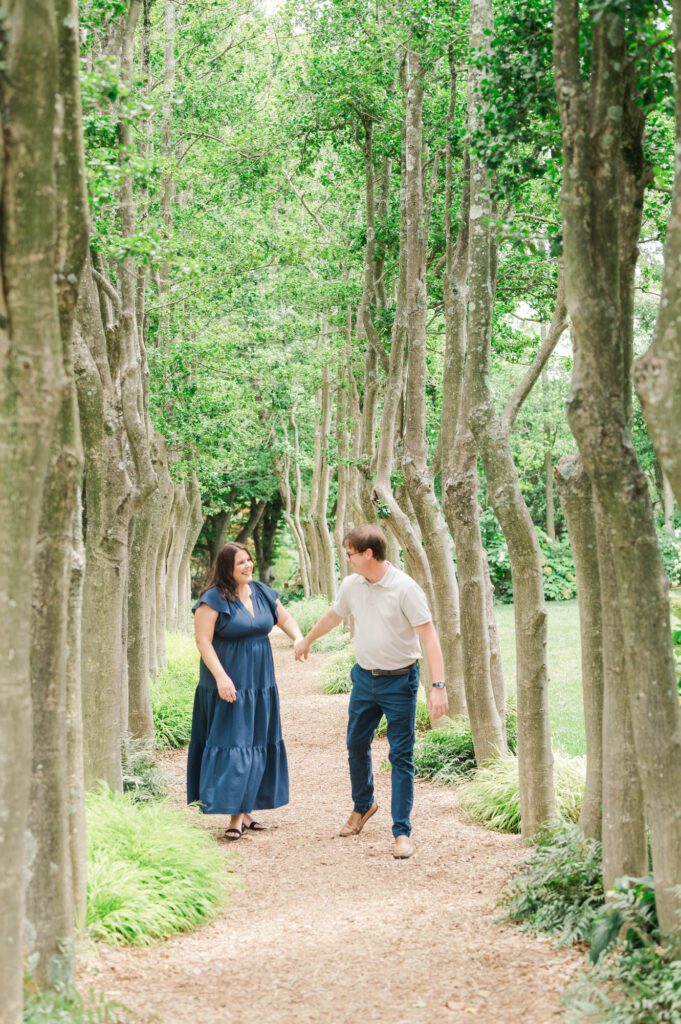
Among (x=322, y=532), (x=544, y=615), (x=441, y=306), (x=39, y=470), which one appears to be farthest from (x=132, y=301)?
(x=322, y=532)

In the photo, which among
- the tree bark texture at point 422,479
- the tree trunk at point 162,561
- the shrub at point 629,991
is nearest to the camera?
the shrub at point 629,991

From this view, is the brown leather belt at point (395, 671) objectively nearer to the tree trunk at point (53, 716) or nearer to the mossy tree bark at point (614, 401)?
the mossy tree bark at point (614, 401)

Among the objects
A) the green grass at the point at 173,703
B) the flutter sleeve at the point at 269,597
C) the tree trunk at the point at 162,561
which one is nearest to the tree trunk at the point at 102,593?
the flutter sleeve at the point at 269,597

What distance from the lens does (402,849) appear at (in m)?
6.90

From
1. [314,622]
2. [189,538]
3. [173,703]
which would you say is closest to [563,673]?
[314,622]

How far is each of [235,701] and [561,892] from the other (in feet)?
10.7

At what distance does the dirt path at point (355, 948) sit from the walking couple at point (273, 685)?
38 cm

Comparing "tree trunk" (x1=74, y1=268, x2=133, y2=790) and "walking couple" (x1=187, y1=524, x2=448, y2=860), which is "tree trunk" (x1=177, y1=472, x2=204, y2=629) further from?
"tree trunk" (x1=74, y1=268, x2=133, y2=790)

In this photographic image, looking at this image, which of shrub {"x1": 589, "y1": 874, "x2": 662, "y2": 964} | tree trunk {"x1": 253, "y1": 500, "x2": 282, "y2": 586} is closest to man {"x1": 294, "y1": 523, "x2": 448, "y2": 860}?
shrub {"x1": 589, "y1": 874, "x2": 662, "y2": 964}

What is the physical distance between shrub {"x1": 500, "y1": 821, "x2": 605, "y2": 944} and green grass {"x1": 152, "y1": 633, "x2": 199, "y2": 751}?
6.91m

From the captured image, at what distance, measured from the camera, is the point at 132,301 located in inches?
340

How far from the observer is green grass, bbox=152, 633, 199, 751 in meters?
12.2

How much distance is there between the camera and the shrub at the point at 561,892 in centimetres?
487

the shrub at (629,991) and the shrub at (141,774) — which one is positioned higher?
the shrub at (629,991)
